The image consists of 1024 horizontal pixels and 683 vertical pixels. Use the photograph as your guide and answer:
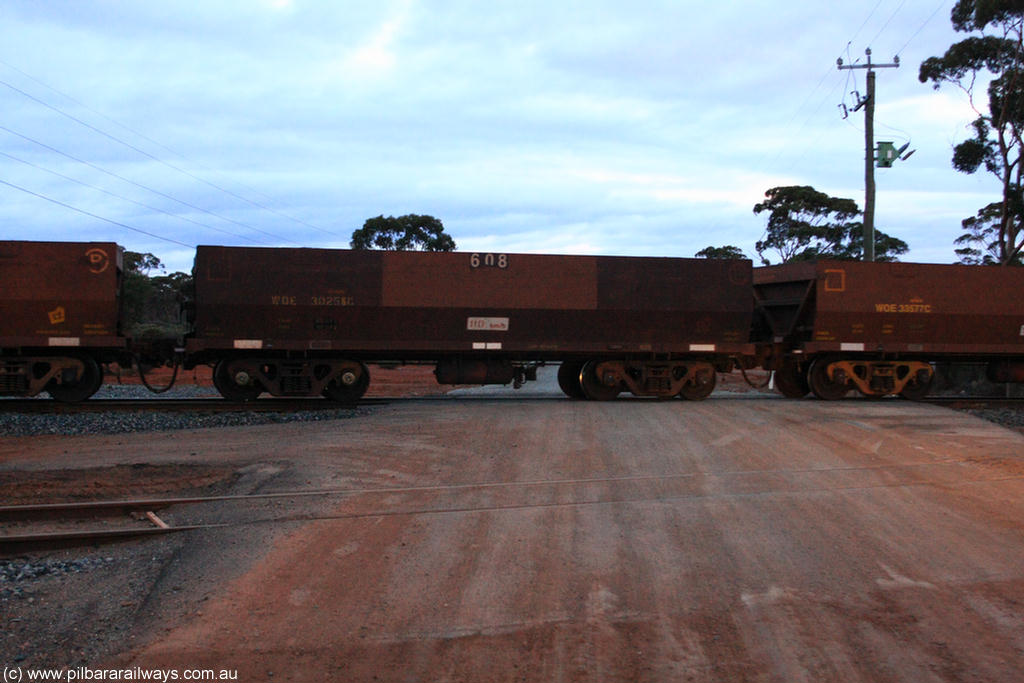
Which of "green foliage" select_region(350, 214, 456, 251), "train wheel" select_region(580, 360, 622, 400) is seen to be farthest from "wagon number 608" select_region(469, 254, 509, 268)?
"green foliage" select_region(350, 214, 456, 251)

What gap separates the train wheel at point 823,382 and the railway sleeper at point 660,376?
243 centimetres

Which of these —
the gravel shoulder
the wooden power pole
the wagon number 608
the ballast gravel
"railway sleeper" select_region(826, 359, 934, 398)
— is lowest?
the gravel shoulder

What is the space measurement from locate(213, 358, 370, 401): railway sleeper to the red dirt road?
5.72m

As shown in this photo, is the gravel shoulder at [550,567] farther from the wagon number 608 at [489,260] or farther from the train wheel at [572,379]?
the train wheel at [572,379]

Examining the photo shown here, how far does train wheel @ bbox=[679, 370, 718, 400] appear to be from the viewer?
16.9 m

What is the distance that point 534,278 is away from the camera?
16109 mm

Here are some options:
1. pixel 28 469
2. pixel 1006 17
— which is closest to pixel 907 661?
pixel 28 469

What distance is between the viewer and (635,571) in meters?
5.62

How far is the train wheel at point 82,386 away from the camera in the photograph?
15.4 m

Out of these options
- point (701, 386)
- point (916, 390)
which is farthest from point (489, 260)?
point (916, 390)

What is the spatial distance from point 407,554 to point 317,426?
268 inches

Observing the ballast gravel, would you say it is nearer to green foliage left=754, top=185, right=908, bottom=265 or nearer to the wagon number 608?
the wagon number 608

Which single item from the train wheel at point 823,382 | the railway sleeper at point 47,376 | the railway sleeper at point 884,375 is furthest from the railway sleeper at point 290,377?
the railway sleeper at point 884,375

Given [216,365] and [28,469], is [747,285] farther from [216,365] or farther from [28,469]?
[28,469]
